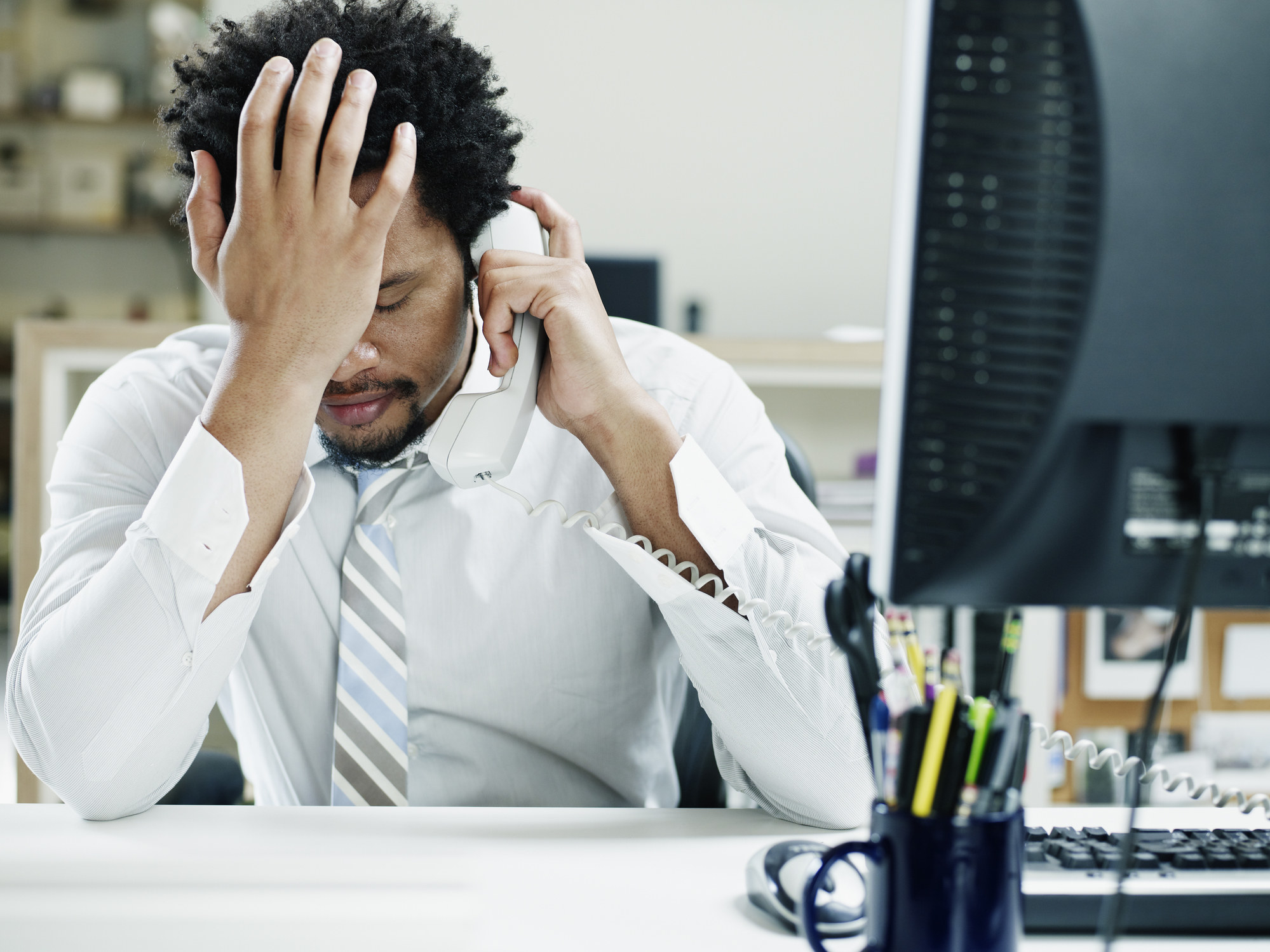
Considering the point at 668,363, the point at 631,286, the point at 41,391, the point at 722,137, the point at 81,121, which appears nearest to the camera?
the point at 668,363

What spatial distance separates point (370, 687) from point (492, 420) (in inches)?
10.7

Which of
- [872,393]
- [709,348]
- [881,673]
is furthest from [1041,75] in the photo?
[872,393]

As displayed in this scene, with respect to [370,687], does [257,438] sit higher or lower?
higher

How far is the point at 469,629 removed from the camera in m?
0.98

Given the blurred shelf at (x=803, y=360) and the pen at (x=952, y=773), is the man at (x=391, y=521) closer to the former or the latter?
the pen at (x=952, y=773)

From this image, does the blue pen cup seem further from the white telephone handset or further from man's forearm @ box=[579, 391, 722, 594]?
the white telephone handset

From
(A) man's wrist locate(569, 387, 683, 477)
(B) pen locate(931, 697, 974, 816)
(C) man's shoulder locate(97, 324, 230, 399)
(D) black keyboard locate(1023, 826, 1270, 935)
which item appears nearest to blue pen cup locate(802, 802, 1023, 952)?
(B) pen locate(931, 697, 974, 816)

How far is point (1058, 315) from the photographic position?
422mm

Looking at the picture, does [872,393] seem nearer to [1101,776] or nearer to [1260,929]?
[1101,776]

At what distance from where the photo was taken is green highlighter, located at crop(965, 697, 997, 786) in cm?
42

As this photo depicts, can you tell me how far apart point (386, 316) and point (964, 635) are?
1.32m

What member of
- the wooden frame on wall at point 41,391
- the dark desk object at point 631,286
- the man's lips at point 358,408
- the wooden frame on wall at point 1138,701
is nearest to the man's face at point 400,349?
the man's lips at point 358,408

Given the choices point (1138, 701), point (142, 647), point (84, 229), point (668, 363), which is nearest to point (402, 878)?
point (142, 647)

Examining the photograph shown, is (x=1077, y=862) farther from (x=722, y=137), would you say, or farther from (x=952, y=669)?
(x=722, y=137)
